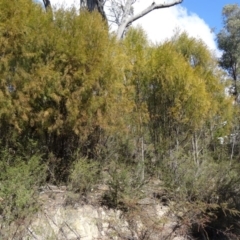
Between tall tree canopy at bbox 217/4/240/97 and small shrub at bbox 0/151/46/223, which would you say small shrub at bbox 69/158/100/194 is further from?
tall tree canopy at bbox 217/4/240/97

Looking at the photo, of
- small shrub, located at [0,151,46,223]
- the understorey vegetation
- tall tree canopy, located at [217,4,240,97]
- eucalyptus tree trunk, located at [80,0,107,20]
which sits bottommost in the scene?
small shrub, located at [0,151,46,223]

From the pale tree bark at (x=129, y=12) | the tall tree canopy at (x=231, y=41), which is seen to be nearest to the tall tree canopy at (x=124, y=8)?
the pale tree bark at (x=129, y=12)

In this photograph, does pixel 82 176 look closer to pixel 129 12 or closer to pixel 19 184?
pixel 19 184

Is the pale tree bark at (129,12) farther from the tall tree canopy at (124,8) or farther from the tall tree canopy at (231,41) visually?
the tall tree canopy at (231,41)

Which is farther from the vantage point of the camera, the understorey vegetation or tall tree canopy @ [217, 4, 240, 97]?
tall tree canopy @ [217, 4, 240, 97]

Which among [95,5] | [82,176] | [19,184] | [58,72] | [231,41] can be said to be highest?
[231,41]

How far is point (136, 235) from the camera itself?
260 inches

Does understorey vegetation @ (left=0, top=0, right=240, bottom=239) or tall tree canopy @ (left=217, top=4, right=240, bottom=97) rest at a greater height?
tall tree canopy @ (left=217, top=4, right=240, bottom=97)

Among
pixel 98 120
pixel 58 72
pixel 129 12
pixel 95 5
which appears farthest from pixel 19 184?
pixel 129 12

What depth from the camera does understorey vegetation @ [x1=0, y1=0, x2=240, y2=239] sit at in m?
6.43

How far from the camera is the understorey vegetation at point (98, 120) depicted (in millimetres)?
6430

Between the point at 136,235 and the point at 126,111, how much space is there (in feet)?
7.09

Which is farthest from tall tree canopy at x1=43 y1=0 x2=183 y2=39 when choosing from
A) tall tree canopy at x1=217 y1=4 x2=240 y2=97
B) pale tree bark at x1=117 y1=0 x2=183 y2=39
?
tall tree canopy at x1=217 y1=4 x2=240 y2=97

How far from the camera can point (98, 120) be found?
6.98 metres
